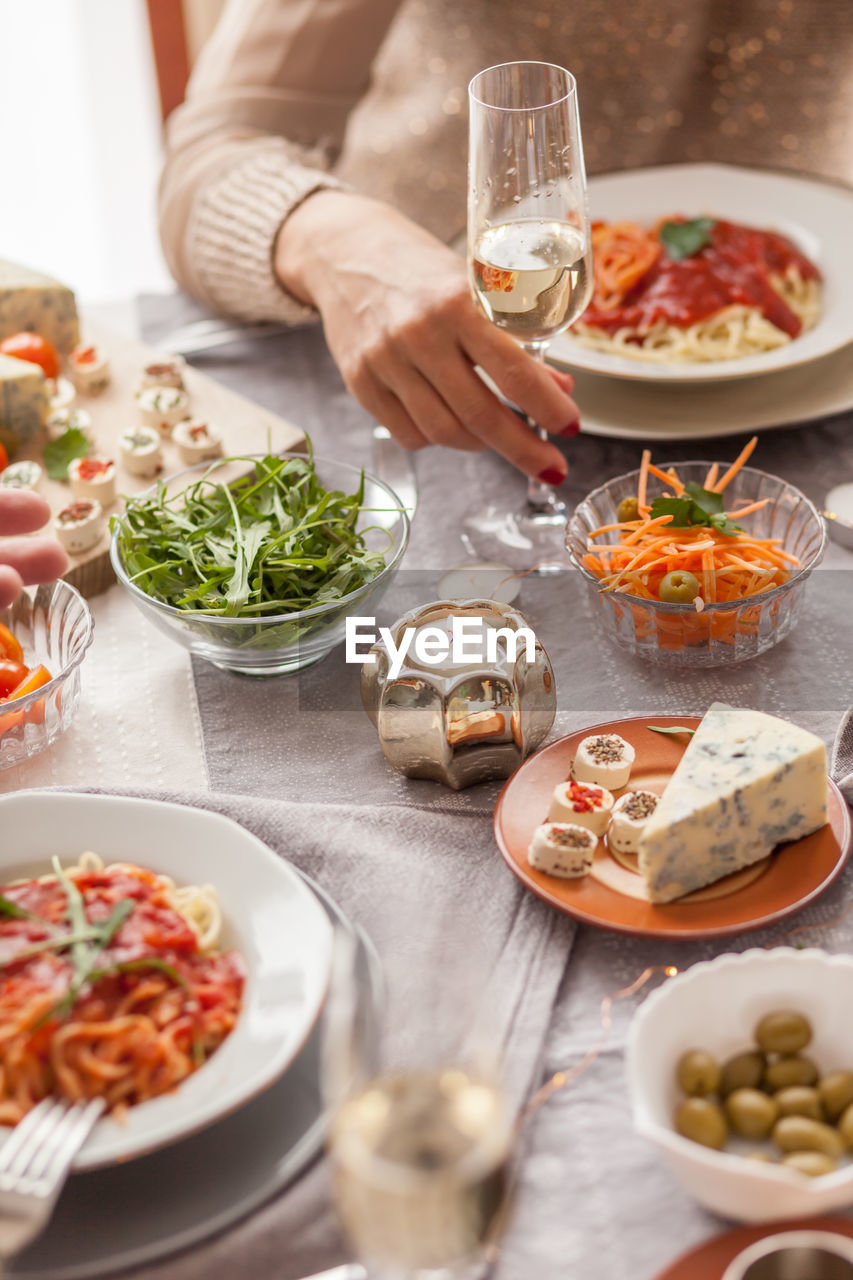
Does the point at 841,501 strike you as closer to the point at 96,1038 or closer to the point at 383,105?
the point at 96,1038

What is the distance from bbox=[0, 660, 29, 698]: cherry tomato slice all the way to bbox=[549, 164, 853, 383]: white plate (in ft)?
2.71

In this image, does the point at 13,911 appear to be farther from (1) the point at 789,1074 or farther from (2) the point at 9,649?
(1) the point at 789,1074

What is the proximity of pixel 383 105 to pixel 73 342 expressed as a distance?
3.08ft

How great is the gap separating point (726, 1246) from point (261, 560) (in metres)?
0.80

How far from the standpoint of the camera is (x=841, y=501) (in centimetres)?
151

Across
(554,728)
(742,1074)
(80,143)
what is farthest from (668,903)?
(80,143)

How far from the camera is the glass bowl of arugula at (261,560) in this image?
126 centimetres

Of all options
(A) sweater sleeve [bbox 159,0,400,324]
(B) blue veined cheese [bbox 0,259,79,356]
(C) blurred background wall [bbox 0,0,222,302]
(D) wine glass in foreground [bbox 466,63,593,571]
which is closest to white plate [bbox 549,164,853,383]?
(D) wine glass in foreground [bbox 466,63,593,571]

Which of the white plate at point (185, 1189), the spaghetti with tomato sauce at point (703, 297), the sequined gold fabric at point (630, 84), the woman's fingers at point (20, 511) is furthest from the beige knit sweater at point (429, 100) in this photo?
the white plate at point (185, 1189)

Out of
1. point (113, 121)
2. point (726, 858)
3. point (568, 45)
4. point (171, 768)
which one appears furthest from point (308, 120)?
point (113, 121)

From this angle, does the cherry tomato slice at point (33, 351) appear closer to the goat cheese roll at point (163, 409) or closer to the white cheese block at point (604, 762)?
the goat cheese roll at point (163, 409)

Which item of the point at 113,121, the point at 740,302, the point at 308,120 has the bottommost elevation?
the point at 113,121

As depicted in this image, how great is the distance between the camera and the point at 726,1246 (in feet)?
2.50

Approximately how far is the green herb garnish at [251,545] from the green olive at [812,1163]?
0.71m
